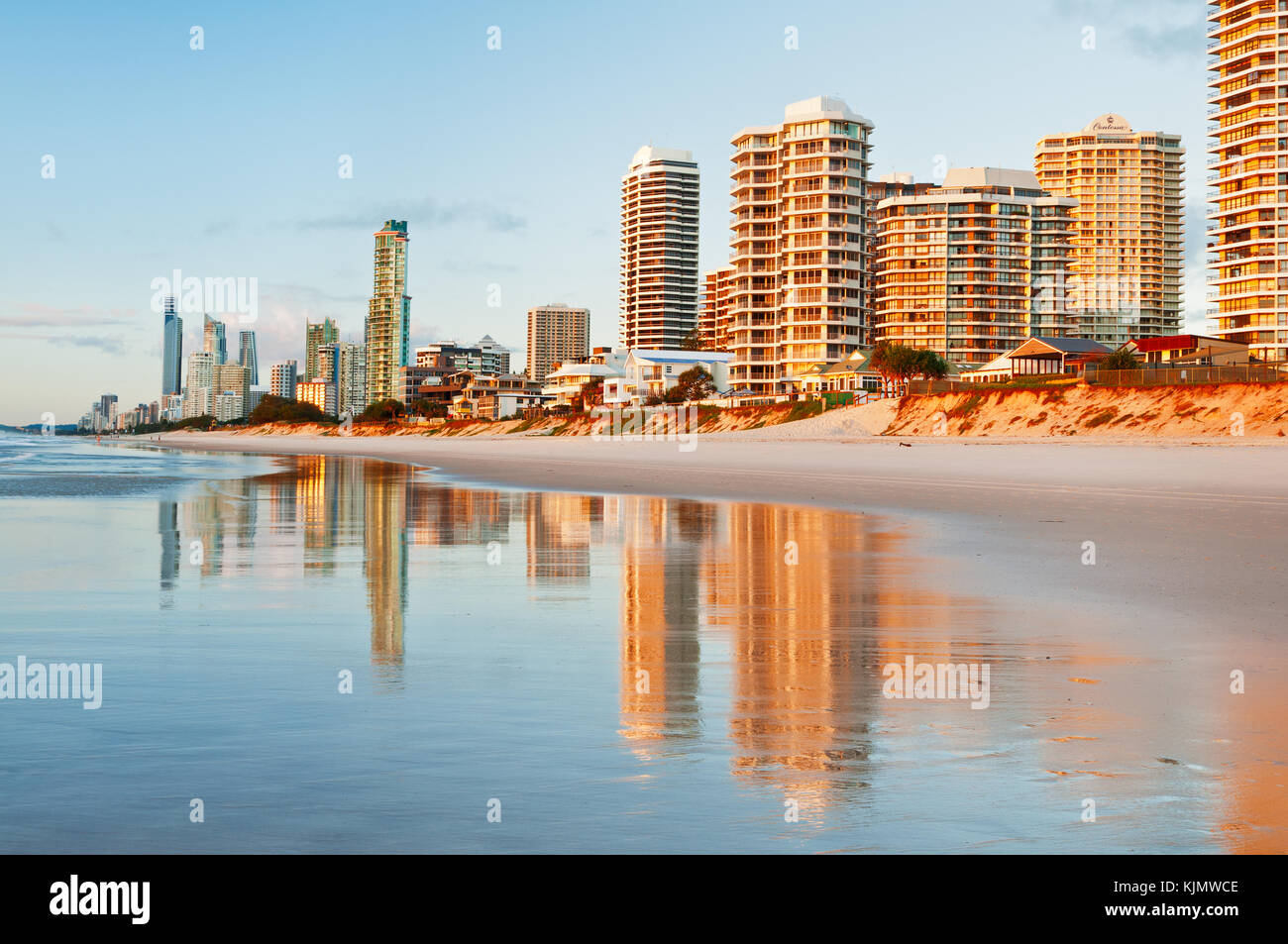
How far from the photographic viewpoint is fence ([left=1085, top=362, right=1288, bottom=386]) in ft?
216

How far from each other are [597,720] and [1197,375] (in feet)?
236

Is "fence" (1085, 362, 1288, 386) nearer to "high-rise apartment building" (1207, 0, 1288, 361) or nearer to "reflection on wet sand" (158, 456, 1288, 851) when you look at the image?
"reflection on wet sand" (158, 456, 1288, 851)

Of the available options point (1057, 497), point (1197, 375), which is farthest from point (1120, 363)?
point (1057, 497)

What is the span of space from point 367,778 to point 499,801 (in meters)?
0.81

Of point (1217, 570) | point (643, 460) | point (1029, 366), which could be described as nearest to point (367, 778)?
point (1217, 570)

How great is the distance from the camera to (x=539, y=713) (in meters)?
7.15

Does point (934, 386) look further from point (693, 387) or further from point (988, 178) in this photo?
point (988, 178)

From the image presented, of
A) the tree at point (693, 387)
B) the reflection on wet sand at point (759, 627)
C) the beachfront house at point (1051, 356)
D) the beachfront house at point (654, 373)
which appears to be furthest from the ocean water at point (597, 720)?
the beachfront house at point (654, 373)

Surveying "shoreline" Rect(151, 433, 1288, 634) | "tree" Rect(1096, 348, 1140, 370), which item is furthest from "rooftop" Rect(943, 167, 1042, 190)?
"shoreline" Rect(151, 433, 1288, 634)

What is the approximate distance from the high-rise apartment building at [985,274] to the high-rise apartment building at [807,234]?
1665 centimetres

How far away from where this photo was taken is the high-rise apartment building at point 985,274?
16688 centimetres

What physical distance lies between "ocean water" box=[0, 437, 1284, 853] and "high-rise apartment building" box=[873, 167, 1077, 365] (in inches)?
6285

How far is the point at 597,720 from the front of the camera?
22.9ft
